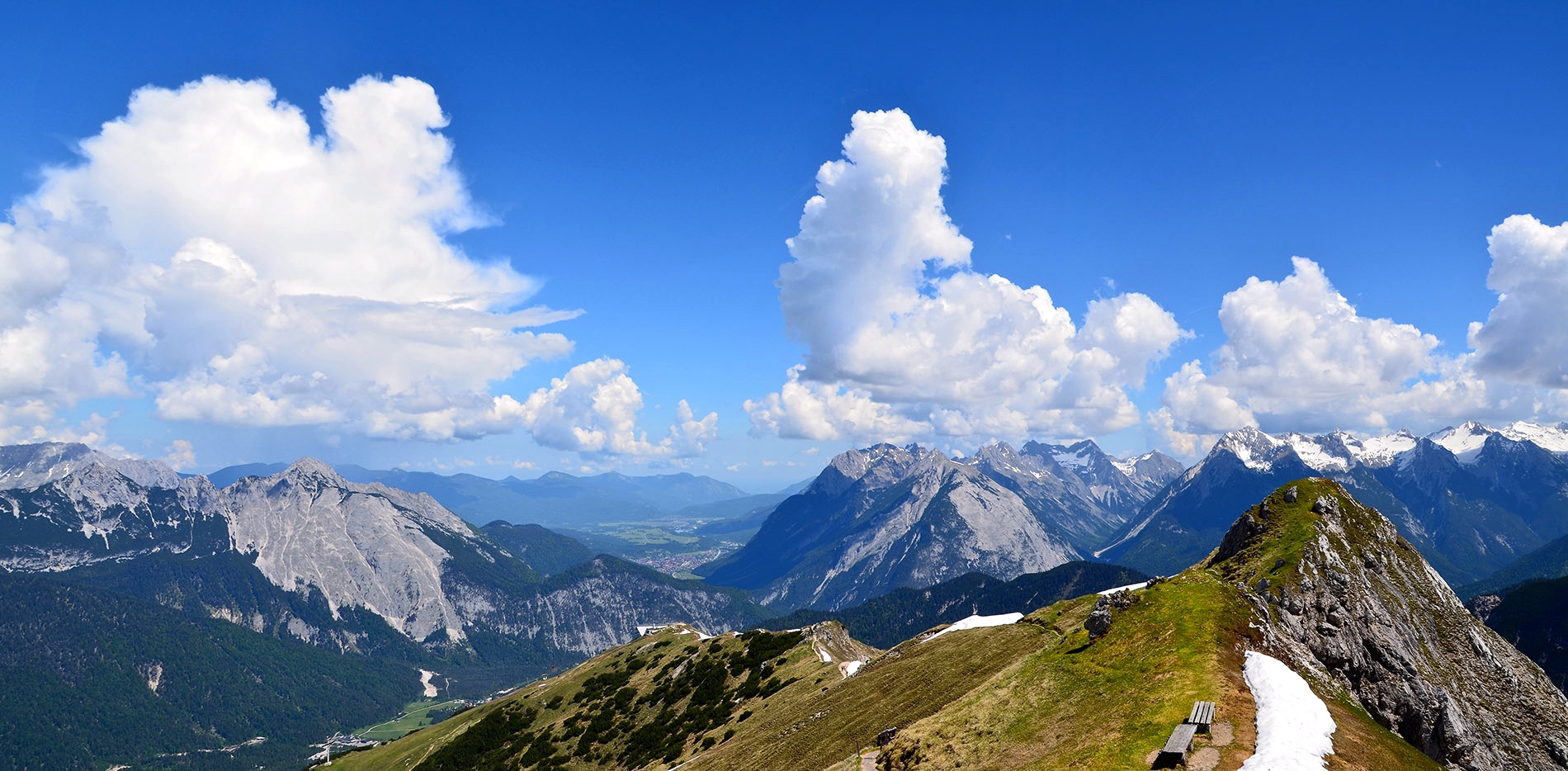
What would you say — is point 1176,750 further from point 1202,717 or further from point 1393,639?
point 1393,639

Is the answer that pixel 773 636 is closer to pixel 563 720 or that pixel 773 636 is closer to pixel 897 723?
pixel 563 720

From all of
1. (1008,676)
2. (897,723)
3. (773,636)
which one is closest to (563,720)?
(773,636)

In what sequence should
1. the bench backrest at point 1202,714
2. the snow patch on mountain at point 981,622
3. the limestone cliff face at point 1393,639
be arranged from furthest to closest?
1. the snow patch on mountain at point 981,622
2. the limestone cliff face at point 1393,639
3. the bench backrest at point 1202,714

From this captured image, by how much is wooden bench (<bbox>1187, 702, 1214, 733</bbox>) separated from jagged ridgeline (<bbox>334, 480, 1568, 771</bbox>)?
734 mm

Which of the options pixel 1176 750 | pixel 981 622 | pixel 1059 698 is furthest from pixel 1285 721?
pixel 981 622

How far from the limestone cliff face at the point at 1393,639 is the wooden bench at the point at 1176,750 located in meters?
23.5

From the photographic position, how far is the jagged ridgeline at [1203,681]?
150 feet

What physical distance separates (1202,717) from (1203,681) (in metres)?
6.44

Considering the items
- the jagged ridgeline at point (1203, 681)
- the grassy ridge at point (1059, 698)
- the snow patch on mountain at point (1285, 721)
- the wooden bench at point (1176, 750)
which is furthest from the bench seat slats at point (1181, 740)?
the snow patch on mountain at point (1285, 721)

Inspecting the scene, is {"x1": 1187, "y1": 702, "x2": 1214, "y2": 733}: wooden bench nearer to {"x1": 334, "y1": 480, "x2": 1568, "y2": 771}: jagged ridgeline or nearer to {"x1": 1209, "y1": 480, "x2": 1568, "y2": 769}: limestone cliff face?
{"x1": 334, "y1": 480, "x2": 1568, "y2": 771}: jagged ridgeline

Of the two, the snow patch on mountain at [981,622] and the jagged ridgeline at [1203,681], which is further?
the snow patch on mountain at [981,622]

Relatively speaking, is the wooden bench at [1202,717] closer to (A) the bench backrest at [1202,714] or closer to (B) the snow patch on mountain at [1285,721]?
Result: (A) the bench backrest at [1202,714]

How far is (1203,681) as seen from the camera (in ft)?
152

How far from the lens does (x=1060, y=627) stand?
82.6m
